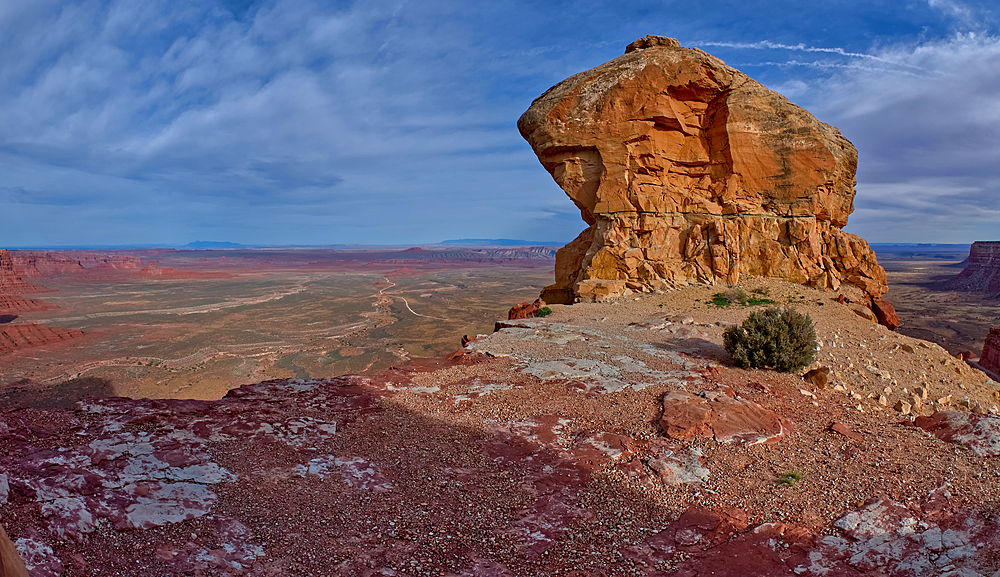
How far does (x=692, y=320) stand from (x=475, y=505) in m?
9.90

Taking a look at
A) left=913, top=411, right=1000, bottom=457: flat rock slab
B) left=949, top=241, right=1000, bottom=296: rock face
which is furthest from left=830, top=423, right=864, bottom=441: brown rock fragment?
left=949, top=241, right=1000, bottom=296: rock face

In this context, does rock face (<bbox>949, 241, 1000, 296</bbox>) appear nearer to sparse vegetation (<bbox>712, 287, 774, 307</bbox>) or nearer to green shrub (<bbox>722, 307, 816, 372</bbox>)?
sparse vegetation (<bbox>712, 287, 774, 307</bbox>)

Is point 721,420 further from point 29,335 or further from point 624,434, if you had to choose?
point 29,335

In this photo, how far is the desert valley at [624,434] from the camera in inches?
145

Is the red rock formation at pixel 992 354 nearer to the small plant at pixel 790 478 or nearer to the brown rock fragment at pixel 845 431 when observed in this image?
the brown rock fragment at pixel 845 431

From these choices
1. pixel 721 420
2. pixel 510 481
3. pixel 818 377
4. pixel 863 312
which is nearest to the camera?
pixel 510 481

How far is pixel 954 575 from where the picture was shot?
343 cm

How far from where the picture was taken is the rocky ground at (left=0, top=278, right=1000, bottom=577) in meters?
3.55

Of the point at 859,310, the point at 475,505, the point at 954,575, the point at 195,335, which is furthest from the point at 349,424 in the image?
the point at 195,335

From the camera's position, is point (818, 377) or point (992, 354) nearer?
point (818, 377)

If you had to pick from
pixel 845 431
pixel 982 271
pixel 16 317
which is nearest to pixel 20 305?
pixel 16 317

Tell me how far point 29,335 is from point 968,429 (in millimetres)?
52409

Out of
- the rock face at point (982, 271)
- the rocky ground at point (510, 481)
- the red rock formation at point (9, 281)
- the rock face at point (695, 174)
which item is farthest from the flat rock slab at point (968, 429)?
the rock face at point (982, 271)

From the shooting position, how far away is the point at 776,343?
27.8 feet
